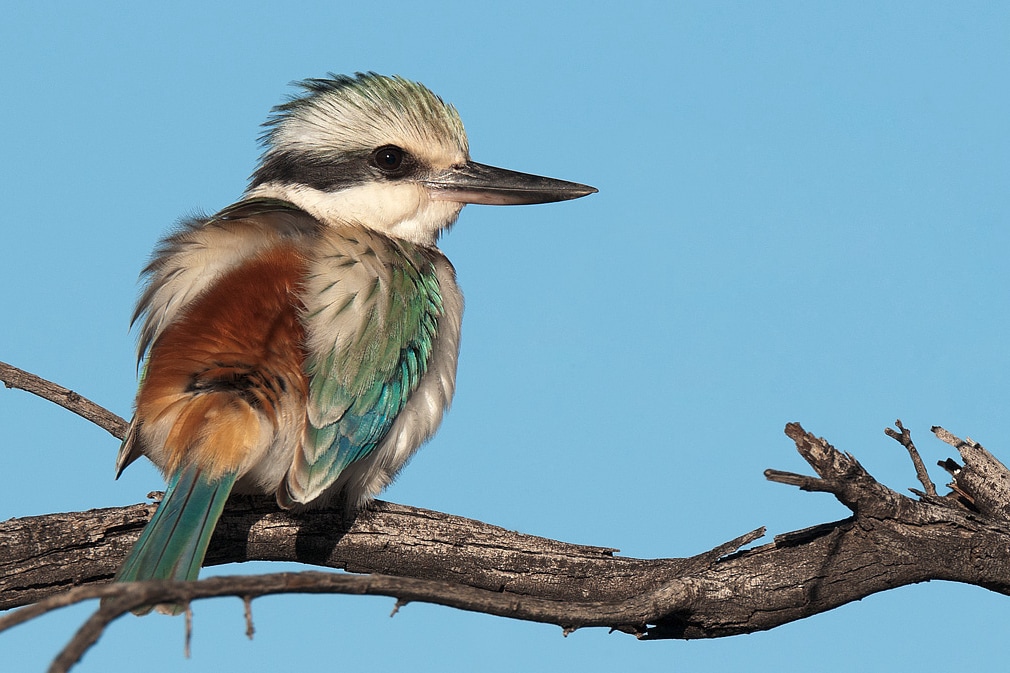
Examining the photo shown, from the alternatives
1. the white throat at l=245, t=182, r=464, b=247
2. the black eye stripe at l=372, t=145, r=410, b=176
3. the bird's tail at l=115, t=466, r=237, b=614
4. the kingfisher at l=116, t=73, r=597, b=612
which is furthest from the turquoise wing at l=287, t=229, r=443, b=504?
the black eye stripe at l=372, t=145, r=410, b=176

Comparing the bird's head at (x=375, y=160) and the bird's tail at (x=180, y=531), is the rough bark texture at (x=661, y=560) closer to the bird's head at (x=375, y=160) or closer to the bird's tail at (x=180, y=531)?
the bird's tail at (x=180, y=531)

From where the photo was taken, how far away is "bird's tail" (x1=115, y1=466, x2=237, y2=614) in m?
2.86

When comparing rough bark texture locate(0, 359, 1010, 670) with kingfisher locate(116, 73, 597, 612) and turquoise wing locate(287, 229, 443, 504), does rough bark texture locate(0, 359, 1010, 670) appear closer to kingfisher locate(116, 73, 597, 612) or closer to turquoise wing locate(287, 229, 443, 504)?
kingfisher locate(116, 73, 597, 612)

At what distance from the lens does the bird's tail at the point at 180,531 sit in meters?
2.86

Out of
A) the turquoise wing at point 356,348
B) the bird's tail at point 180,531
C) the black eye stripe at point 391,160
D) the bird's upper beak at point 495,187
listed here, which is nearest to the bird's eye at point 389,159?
the black eye stripe at point 391,160

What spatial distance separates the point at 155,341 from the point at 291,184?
1123mm

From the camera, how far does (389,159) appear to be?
14.3ft

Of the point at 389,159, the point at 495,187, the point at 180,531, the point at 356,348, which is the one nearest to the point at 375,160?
the point at 389,159

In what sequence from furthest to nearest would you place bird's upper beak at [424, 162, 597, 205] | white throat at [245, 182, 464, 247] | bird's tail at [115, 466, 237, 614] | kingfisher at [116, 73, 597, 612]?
bird's upper beak at [424, 162, 597, 205] → white throat at [245, 182, 464, 247] → kingfisher at [116, 73, 597, 612] → bird's tail at [115, 466, 237, 614]

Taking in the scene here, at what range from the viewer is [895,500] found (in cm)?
314

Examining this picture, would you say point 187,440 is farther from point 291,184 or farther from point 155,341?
point 291,184

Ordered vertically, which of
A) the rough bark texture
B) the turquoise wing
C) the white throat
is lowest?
the rough bark texture

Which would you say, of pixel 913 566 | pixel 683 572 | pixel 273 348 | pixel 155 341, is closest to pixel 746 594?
pixel 683 572

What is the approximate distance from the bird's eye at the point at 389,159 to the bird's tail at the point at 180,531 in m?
1.69
